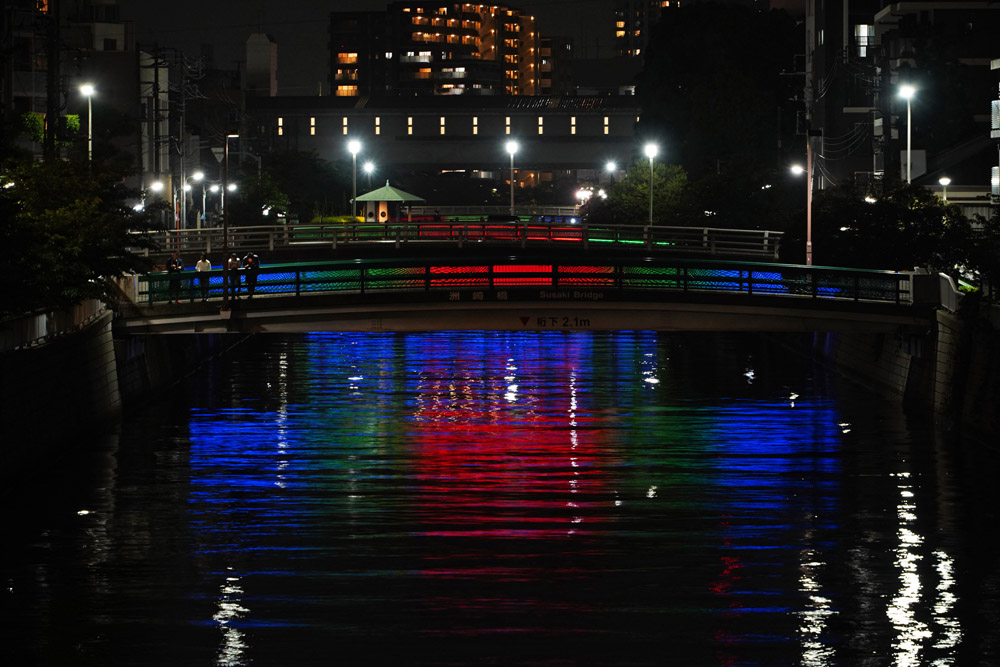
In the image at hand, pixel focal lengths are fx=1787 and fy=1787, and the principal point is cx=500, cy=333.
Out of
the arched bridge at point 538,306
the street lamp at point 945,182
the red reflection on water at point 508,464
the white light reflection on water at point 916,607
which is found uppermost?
the street lamp at point 945,182

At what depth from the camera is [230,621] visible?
2806 centimetres

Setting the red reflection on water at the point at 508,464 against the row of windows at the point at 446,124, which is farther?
the row of windows at the point at 446,124

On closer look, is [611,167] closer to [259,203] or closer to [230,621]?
[259,203]

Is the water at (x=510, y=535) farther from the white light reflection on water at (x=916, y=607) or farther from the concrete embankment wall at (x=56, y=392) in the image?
the concrete embankment wall at (x=56, y=392)

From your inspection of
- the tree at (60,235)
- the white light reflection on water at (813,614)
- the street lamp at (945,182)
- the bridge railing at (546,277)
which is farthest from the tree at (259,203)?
the white light reflection on water at (813,614)

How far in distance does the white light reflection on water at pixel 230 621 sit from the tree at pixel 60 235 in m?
13.5

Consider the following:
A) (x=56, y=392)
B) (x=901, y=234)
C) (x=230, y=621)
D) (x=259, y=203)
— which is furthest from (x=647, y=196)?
(x=230, y=621)

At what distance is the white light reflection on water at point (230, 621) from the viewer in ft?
84.1

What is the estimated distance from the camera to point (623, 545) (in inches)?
1356

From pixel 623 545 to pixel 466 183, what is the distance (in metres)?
166

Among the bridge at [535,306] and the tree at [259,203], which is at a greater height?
the tree at [259,203]

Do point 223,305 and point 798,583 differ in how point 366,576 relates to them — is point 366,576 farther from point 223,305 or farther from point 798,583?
point 223,305

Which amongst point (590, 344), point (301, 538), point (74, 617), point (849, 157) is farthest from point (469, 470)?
point (849, 157)

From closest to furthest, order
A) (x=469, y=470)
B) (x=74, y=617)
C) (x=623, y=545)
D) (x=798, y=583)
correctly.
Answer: (x=74, y=617)
(x=798, y=583)
(x=623, y=545)
(x=469, y=470)
